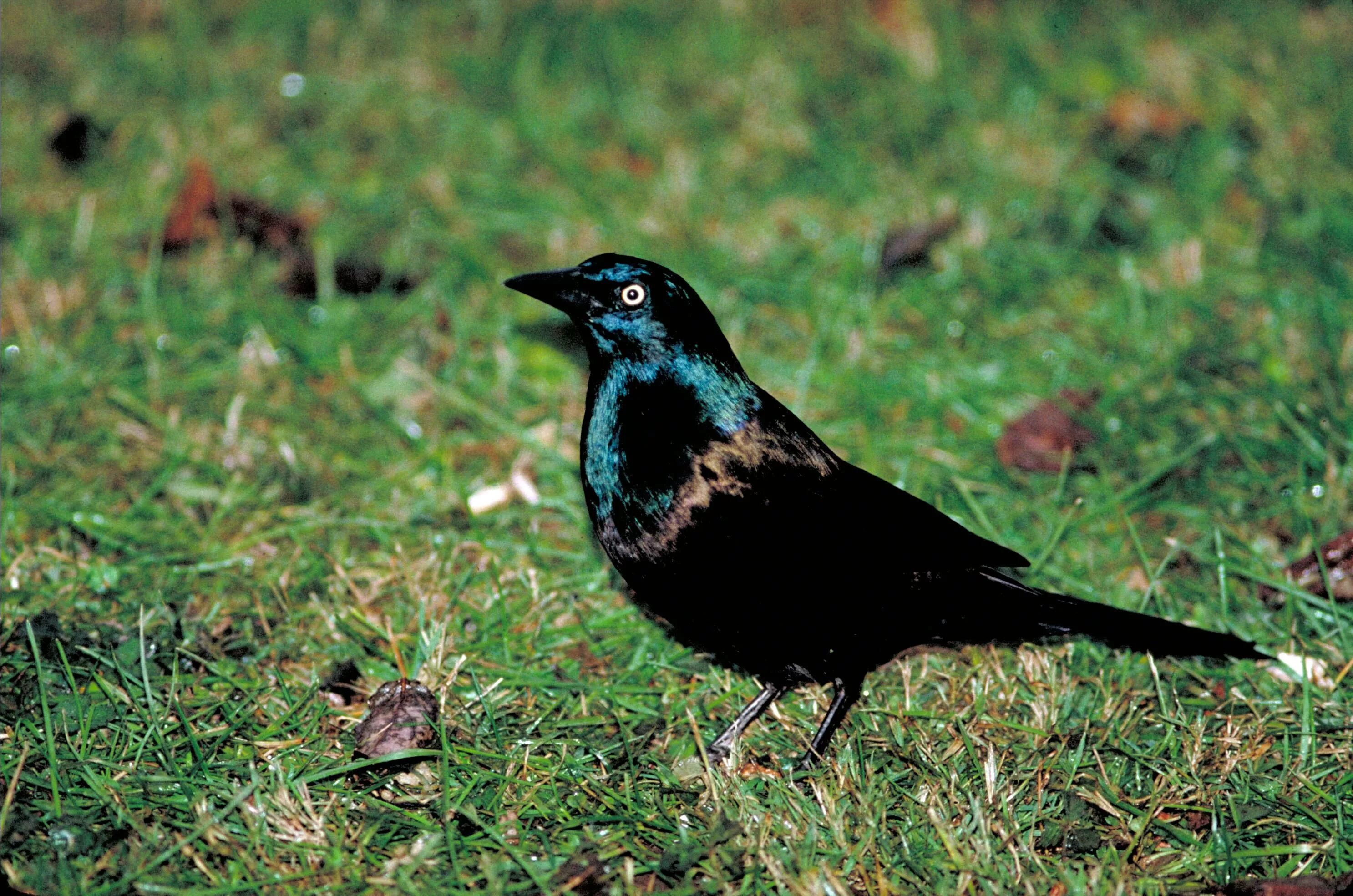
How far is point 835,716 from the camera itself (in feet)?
10.3

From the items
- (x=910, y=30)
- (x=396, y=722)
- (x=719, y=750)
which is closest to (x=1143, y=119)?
(x=910, y=30)

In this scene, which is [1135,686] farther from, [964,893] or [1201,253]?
[1201,253]

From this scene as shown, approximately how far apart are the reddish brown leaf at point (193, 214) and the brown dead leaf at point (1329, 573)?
4.09 m

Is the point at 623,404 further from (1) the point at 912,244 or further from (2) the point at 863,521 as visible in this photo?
(1) the point at 912,244

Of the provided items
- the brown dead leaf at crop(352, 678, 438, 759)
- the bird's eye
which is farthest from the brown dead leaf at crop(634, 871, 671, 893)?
the bird's eye

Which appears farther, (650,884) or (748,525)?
(748,525)

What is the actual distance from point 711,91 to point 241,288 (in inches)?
102

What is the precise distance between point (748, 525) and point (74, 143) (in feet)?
13.9

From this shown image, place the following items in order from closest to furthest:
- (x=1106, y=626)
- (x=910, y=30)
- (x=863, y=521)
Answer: (x=863, y=521), (x=1106, y=626), (x=910, y=30)

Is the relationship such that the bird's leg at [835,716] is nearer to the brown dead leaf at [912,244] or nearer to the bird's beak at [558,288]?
the bird's beak at [558,288]

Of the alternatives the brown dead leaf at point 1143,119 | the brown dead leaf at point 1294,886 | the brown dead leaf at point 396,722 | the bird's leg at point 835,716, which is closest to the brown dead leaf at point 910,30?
the brown dead leaf at point 1143,119

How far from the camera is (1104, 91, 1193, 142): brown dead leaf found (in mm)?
5949

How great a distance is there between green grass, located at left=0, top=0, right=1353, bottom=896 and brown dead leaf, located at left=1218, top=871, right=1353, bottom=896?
4.5 inches

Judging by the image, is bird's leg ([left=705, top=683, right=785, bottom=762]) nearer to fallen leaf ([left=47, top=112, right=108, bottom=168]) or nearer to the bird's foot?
the bird's foot
